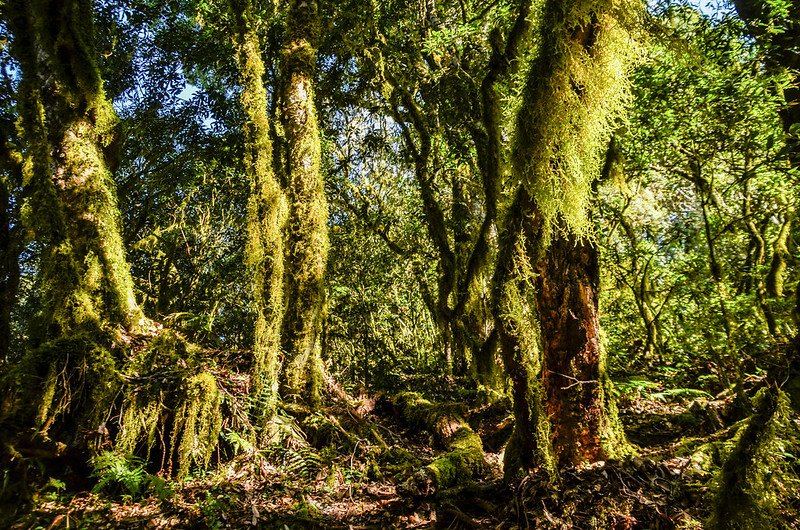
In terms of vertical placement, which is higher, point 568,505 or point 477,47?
point 477,47

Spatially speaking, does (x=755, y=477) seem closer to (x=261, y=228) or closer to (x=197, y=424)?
(x=197, y=424)

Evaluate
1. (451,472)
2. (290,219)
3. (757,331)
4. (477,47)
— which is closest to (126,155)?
(290,219)

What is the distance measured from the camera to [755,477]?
1883 mm

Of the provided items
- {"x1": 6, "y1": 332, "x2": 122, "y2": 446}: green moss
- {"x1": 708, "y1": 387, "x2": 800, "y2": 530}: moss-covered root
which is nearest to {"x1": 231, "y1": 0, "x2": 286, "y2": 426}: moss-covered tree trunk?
{"x1": 6, "y1": 332, "x2": 122, "y2": 446}: green moss

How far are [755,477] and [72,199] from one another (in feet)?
20.0

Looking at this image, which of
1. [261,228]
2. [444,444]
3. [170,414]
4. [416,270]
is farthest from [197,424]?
[416,270]

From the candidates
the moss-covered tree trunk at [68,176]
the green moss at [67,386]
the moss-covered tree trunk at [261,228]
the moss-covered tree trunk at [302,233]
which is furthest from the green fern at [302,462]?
the moss-covered tree trunk at [68,176]

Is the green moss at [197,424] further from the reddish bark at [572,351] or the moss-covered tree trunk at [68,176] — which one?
the reddish bark at [572,351]

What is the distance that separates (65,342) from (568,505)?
454cm

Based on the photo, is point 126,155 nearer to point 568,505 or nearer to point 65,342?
point 65,342

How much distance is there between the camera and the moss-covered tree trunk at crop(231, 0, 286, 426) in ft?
15.1

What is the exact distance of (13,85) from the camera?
7.42 m

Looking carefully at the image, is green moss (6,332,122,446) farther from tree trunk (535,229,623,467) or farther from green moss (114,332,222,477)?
tree trunk (535,229,623,467)

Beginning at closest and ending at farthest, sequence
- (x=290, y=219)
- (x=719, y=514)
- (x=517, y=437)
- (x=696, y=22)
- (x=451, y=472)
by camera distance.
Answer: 1. (x=719, y=514)
2. (x=517, y=437)
3. (x=451, y=472)
4. (x=290, y=219)
5. (x=696, y=22)
